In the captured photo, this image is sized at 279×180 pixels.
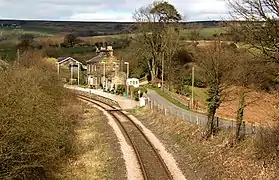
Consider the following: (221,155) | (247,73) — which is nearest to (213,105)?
(221,155)

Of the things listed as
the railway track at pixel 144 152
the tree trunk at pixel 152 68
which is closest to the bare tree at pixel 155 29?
the tree trunk at pixel 152 68

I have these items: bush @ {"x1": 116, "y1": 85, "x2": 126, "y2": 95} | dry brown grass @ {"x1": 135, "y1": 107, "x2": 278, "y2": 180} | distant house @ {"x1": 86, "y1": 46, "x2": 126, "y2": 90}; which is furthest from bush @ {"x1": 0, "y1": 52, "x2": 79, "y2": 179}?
distant house @ {"x1": 86, "y1": 46, "x2": 126, "y2": 90}

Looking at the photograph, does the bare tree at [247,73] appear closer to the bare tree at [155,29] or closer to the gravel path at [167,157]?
the gravel path at [167,157]

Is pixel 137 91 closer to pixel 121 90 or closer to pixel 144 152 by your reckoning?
pixel 121 90

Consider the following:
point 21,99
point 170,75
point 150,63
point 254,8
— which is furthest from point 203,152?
point 150,63

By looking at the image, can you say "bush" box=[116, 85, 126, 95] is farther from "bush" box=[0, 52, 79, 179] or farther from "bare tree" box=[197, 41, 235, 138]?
"bush" box=[0, 52, 79, 179]

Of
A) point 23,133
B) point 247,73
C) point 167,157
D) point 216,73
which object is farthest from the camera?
point 216,73

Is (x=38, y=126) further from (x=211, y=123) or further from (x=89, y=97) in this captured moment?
(x=89, y=97)
